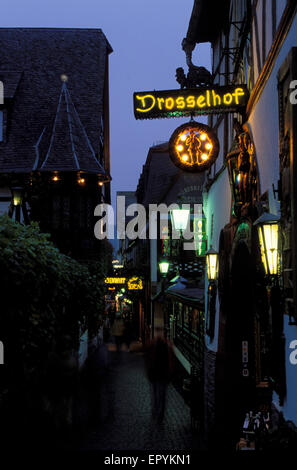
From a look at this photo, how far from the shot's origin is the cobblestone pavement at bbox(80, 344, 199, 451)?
427 inches

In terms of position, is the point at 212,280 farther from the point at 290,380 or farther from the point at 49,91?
the point at 49,91

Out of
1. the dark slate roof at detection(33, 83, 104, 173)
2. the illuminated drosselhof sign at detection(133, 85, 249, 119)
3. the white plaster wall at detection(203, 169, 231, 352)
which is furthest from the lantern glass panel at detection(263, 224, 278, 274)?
the dark slate roof at detection(33, 83, 104, 173)

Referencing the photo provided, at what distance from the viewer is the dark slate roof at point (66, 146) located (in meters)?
22.2

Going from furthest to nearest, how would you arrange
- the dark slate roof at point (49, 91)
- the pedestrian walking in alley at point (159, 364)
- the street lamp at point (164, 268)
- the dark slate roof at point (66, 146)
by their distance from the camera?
the dark slate roof at point (49, 91)
the dark slate roof at point (66, 146)
the street lamp at point (164, 268)
the pedestrian walking in alley at point (159, 364)

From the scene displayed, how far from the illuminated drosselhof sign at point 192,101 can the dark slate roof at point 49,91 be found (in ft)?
45.7

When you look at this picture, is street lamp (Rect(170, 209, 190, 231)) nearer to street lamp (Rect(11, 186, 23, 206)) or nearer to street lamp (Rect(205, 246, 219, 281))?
street lamp (Rect(205, 246, 219, 281))

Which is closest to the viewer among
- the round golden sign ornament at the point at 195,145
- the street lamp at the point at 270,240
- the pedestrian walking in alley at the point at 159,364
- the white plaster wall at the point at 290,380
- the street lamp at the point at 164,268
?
the white plaster wall at the point at 290,380

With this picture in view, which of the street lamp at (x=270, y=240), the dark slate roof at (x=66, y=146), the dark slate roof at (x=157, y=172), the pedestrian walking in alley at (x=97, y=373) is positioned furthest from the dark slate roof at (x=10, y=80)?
the street lamp at (x=270, y=240)

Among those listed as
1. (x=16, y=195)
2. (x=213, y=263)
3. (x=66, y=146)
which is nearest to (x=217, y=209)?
(x=213, y=263)

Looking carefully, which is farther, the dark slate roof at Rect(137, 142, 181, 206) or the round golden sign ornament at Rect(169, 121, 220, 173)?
the dark slate roof at Rect(137, 142, 181, 206)

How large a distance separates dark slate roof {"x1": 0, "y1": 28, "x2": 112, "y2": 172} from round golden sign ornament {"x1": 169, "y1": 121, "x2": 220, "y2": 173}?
44.7 feet

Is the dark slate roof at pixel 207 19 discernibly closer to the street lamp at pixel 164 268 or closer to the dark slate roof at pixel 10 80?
the street lamp at pixel 164 268
